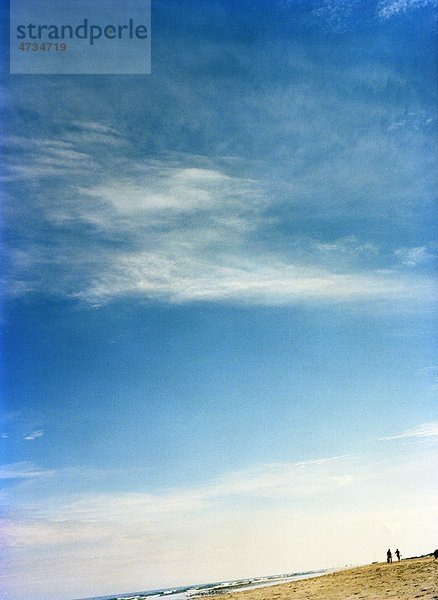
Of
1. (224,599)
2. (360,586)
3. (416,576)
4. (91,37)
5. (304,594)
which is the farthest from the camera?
(224,599)

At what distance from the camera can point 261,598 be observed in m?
31.7

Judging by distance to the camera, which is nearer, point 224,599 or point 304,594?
point 304,594

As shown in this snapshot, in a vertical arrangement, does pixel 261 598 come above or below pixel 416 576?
below

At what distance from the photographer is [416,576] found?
26.2 m

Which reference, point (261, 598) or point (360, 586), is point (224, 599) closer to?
point (261, 598)

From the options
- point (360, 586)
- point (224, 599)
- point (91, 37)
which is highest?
point (91, 37)

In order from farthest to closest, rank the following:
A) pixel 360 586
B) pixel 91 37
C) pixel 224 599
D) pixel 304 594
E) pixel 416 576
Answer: pixel 224 599, pixel 304 594, pixel 360 586, pixel 416 576, pixel 91 37

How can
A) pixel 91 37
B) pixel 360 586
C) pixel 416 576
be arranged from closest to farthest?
Result: pixel 91 37, pixel 416 576, pixel 360 586

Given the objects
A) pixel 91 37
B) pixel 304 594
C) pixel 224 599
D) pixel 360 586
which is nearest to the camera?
pixel 91 37

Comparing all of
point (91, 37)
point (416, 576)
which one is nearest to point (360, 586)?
point (416, 576)

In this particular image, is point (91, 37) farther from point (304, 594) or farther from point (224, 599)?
point (224, 599)

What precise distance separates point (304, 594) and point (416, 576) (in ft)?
24.9

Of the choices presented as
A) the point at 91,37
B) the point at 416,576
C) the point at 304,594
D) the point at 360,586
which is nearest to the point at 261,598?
the point at 304,594

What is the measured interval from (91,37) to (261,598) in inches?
1323
